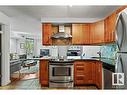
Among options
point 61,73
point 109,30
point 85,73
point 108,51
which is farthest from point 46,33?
point 109,30

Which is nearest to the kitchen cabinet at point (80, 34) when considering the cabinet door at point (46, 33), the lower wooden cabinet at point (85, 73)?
the cabinet door at point (46, 33)

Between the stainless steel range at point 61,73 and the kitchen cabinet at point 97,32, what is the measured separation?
39.1 inches

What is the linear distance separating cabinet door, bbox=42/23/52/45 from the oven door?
0.90 metres

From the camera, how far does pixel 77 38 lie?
5.53 m

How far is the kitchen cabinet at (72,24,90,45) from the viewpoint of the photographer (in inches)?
217

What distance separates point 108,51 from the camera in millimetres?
5023

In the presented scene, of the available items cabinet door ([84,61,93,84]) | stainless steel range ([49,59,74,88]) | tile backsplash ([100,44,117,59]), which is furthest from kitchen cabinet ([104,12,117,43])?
stainless steel range ([49,59,74,88])

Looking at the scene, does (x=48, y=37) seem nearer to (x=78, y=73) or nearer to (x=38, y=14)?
(x=38, y=14)

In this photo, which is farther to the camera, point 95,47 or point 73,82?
point 95,47

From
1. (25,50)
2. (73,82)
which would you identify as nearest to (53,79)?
(73,82)

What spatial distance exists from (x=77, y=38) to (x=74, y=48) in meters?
0.41

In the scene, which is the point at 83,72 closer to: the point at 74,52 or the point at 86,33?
the point at 74,52

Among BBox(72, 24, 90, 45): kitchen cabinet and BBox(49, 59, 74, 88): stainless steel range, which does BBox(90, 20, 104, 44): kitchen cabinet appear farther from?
BBox(49, 59, 74, 88): stainless steel range

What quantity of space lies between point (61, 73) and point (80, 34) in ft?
4.42
